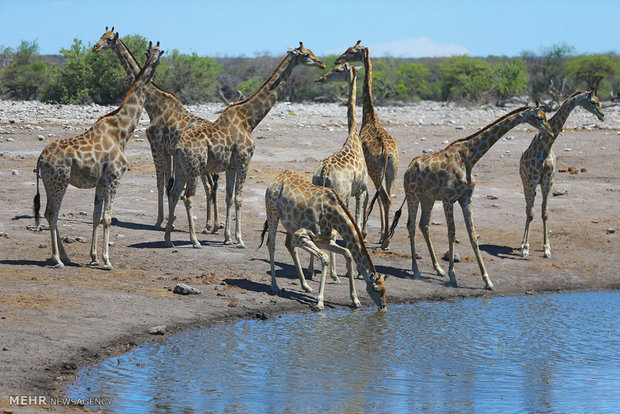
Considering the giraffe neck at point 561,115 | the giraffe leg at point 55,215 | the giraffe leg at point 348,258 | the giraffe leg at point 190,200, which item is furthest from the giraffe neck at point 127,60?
the giraffe neck at point 561,115

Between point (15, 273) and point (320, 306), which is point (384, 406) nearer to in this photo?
point (320, 306)

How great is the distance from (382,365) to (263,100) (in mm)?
6168

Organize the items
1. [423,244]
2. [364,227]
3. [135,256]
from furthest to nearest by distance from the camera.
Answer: [423,244] < [364,227] < [135,256]

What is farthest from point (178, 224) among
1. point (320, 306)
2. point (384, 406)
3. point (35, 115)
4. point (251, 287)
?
point (35, 115)

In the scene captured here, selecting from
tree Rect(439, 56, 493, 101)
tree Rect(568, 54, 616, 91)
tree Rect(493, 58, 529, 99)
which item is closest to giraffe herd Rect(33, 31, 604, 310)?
tree Rect(439, 56, 493, 101)

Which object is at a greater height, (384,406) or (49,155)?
(49,155)

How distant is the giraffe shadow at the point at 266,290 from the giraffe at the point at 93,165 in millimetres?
1685

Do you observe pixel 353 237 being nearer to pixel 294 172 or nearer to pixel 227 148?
pixel 294 172

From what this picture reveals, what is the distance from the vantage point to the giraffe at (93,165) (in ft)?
37.6

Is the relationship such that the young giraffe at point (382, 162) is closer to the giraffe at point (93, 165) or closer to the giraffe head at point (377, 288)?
the giraffe head at point (377, 288)

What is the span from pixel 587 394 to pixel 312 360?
2.62 meters

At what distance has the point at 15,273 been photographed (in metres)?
11.5

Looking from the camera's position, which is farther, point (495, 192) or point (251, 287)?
point (495, 192)

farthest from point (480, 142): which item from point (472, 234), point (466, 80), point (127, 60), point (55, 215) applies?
point (466, 80)
